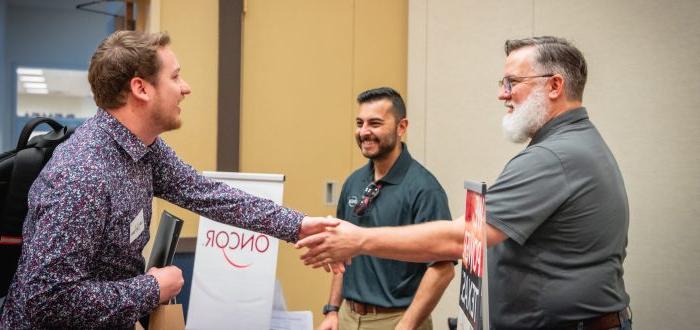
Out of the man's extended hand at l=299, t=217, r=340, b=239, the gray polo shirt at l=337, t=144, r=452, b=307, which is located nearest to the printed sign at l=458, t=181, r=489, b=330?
the man's extended hand at l=299, t=217, r=340, b=239

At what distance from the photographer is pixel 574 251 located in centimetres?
180

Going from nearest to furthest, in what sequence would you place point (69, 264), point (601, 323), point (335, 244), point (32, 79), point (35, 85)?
point (69, 264)
point (601, 323)
point (335, 244)
point (32, 79)
point (35, 85)

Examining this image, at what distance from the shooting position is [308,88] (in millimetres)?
4074

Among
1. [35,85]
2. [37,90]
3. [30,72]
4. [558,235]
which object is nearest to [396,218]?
[558,235]

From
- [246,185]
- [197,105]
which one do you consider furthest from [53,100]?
[246,185]

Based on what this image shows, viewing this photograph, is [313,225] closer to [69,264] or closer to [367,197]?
[367,197]

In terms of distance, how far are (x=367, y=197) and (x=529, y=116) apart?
3.07 feet

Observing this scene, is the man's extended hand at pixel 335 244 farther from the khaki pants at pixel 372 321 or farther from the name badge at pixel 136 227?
the name badge at pixel 136 227

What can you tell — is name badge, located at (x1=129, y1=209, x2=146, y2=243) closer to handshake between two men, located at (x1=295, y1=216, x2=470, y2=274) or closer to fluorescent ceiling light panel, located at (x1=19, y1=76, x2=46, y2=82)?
handshake between two men, located at (x1=295, y1=216, x2=470, y2=274)

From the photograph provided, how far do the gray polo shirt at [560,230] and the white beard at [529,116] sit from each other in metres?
0.18

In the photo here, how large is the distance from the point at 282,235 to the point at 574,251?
3.17ft

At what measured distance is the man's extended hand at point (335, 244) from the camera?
2.21m

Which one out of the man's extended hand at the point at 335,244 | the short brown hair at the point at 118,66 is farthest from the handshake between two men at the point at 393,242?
the short brown hair at the point at 118,66

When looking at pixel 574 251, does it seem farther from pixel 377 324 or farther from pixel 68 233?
pixel 68 233
